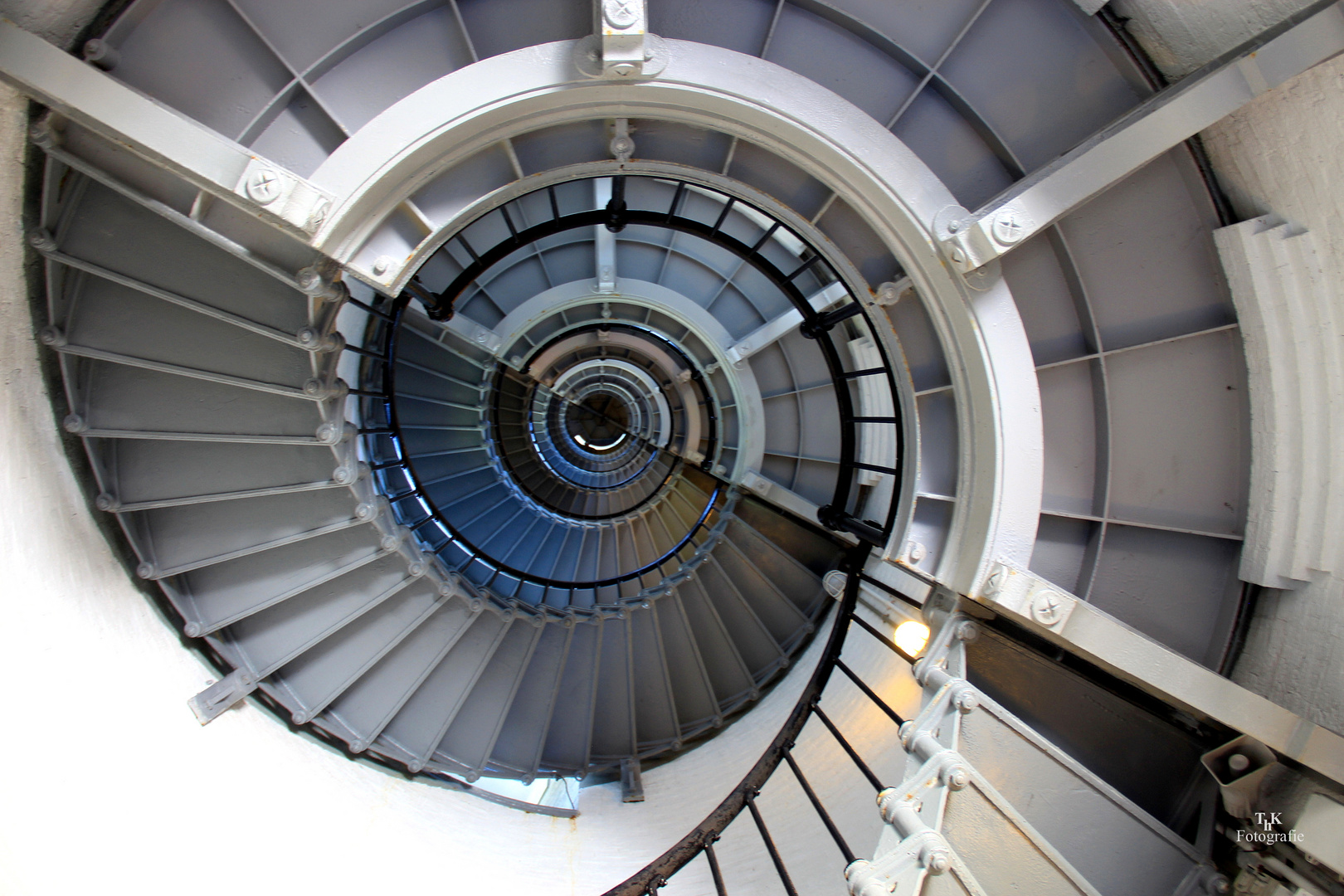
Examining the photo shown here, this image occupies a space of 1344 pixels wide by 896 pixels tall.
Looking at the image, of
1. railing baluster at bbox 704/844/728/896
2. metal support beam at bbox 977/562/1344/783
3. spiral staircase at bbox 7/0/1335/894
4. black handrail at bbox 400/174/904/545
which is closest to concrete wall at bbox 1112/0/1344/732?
spiral staircase at bbox 7/0/1335/894

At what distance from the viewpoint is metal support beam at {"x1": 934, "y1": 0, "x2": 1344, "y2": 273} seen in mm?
2482

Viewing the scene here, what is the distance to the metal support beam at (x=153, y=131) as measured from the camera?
9.27 ft

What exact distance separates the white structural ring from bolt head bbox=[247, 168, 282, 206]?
25 centimetres

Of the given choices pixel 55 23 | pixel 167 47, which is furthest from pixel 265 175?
pixel 55 23

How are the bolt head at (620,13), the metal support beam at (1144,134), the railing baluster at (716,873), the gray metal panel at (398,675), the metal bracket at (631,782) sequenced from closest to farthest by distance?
1. the metal support beam at (1144,134)
2. the bolt head at (620,13)
3. the railing baluster at (716,873)
4. the gray metal panel at (398,675)
5. the metal bracket at (631,782)

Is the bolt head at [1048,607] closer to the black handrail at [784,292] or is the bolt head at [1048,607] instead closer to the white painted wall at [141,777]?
the black handrail at [784,292]

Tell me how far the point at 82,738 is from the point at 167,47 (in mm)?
4764

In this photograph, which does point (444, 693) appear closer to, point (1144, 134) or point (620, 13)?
point (620, 13)

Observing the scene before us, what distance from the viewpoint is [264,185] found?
3043 millimetres

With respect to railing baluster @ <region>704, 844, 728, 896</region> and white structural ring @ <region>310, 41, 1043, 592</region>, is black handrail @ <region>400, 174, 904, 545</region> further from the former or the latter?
railing baluster @ <region>704, 844, 728, 896</region>

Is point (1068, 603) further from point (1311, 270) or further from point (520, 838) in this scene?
point (520, 838)

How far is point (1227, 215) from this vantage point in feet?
10.3

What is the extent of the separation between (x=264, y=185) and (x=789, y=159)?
2997mm

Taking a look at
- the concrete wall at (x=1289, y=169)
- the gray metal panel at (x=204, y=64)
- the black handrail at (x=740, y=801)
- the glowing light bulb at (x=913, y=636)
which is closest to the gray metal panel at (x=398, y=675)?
the black handrail at (x=740, y=801)
